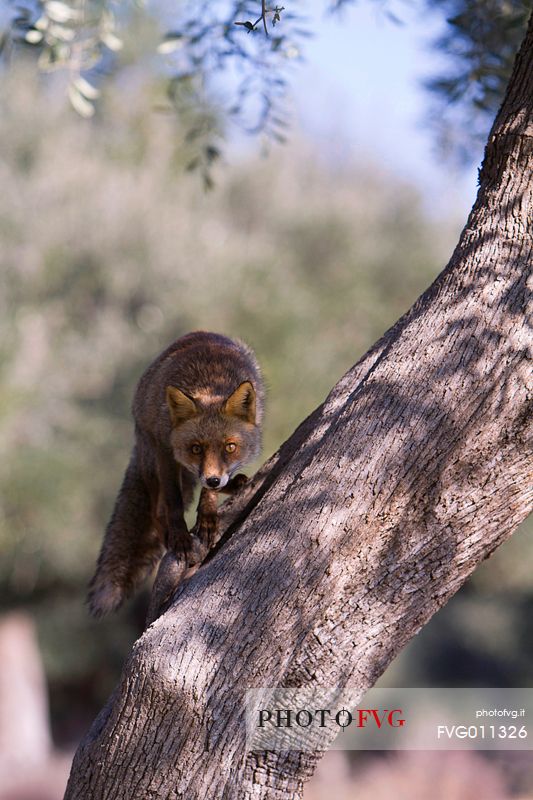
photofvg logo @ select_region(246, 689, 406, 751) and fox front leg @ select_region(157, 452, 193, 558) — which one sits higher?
fox front leg @ select_region(157, 452, 193, 558)

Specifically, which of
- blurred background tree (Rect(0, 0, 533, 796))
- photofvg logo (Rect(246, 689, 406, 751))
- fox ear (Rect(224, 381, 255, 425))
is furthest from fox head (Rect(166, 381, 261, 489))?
blurred background tree (Rect(0, 0, 533, 796))

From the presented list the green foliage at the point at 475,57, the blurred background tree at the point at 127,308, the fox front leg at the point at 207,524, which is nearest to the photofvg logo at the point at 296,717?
the fox front leg at the point at 207,524

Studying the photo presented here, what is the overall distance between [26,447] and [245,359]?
36.4 ft

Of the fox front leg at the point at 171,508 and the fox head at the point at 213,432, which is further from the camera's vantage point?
the fox head at the point at 213,432

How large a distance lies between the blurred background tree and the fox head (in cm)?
964

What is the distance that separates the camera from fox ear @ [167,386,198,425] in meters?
4.55

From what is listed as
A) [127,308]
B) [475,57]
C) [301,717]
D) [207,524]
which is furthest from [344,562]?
[127,308]

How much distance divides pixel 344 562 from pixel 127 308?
17226 mm

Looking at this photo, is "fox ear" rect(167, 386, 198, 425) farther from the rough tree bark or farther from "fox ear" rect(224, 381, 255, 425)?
the rough tree bark

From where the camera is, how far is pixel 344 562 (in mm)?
2898

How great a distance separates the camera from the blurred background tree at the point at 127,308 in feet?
52.7

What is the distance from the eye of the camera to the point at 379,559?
2916 millimetres

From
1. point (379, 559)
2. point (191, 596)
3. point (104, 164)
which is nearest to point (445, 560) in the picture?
point (379, 559)

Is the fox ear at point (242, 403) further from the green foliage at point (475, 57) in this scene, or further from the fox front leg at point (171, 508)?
the green foliage at point (475, 57)
